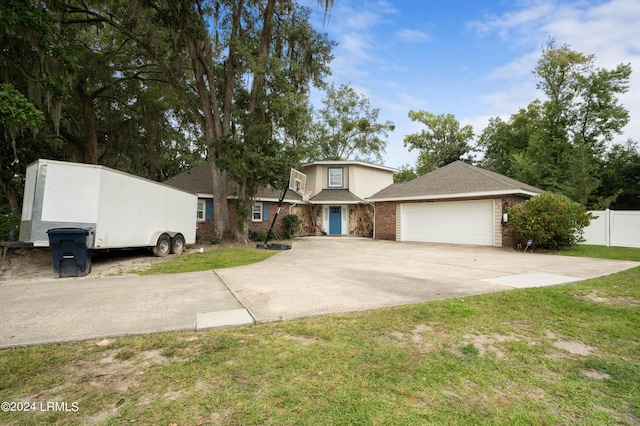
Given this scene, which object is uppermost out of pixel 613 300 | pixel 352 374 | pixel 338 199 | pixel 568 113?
pixel 568 113

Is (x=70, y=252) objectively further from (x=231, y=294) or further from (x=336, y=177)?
(x=336, y=177)

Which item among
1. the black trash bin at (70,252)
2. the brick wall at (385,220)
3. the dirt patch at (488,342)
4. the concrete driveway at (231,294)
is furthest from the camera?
the brick wall at (385,220)

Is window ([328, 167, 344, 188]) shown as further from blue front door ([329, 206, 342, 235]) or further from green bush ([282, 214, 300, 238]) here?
green bush ([282, 214, 300, 238])

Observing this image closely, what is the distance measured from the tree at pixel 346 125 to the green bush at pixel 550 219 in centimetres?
2223

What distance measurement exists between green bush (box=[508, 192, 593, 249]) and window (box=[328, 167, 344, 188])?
11986 millimetres

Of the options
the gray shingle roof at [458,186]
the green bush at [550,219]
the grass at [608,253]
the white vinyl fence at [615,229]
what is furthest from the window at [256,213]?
the white vinyl fence at [615,229]

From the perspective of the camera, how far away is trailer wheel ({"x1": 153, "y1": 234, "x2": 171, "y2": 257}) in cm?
1027

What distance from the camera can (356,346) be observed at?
3.08m

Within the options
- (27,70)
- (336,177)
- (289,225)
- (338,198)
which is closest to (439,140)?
(336,177)

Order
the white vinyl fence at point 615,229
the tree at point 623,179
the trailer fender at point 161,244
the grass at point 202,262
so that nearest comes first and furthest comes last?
1. the grass at point 202,262
2. the trailer fender at point 161,244
3. the white vinyl fence at point 615,229
4. the tree at point 623,179

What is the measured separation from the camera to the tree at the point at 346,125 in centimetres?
3262

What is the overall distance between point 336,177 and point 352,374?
20258mm

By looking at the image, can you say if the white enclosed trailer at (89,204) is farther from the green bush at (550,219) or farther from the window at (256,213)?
the green bush at (550,219)

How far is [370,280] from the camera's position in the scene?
6.48 meters
